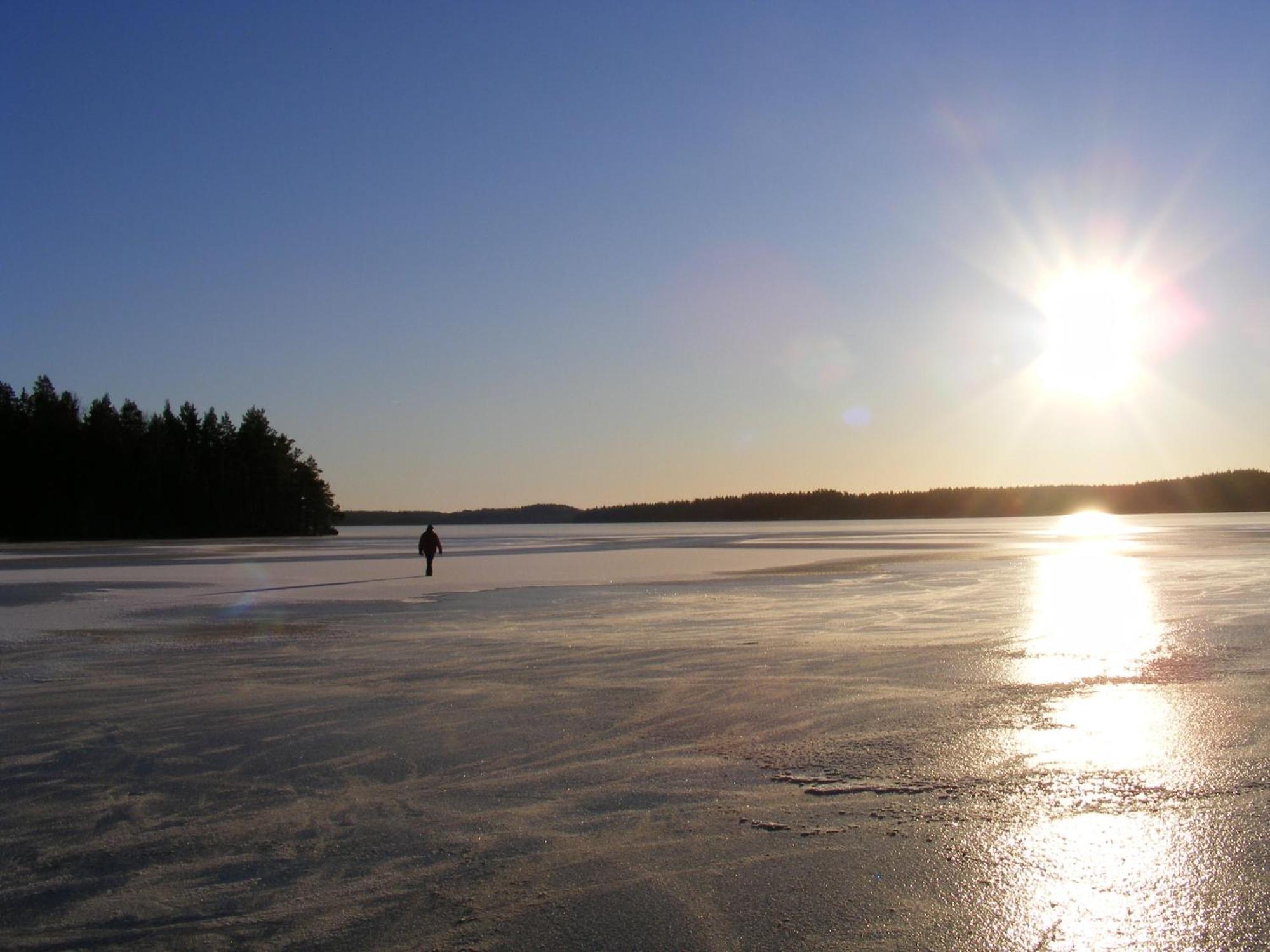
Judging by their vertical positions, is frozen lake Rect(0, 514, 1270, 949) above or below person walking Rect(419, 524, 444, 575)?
below

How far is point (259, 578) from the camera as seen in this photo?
27.2 meters

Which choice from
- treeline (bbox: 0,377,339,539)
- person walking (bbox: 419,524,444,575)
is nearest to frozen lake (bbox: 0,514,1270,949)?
person walking (bbox: 419,524,444,575)

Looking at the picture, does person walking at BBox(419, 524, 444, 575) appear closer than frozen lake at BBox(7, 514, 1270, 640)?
No

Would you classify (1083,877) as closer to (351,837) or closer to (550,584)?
(351,837)

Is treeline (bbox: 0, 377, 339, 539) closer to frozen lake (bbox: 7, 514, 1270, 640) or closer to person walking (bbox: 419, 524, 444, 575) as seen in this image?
frozen lake (bbox: 7, 514, 1270, 640)

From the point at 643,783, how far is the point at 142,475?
89.3m

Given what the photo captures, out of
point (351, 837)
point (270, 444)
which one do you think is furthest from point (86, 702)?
point (270, 444)

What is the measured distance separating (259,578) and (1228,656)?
23362 millimetres

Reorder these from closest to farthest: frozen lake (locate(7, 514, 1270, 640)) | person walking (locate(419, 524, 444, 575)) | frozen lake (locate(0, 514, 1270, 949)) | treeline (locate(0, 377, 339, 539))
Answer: frozen lake (locate(0, 514, 1270, 949)) < frozen lake (locate(7, 514, 1270, 640)) < person walking (locate(419, 524, 444, 575)) < treeline (locate(0, 377, 339, 539))

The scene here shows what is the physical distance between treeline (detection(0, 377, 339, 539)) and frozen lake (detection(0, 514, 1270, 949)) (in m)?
73.1

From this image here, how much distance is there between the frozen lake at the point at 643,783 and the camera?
429cm

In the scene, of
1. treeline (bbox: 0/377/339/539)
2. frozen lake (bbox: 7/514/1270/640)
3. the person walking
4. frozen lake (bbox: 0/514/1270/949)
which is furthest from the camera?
treeline (bbox: 0/377/339/539)

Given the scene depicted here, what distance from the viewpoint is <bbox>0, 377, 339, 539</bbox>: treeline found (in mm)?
78438

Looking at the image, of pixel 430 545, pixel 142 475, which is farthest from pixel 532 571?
pixel 142 475
